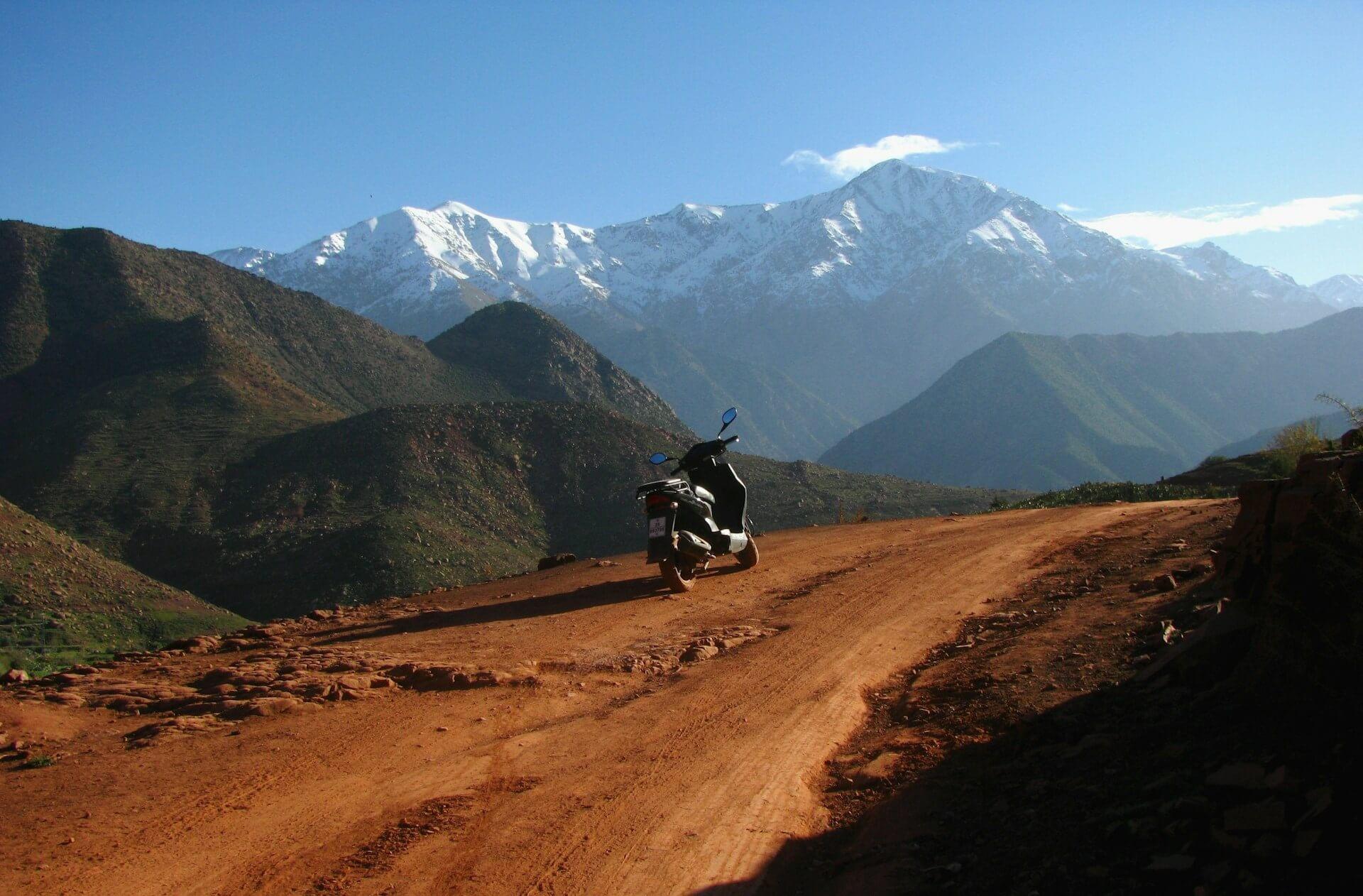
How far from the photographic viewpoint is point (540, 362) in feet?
331

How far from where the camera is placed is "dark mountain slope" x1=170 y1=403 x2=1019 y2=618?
44.2 m

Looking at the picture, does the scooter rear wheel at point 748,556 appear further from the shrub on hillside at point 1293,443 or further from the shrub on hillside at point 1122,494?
the shrub on hillside at point 1293,443

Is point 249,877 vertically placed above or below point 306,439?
below

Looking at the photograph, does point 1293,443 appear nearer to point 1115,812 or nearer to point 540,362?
point 1115,812

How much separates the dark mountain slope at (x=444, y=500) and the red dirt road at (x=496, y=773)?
34890mm

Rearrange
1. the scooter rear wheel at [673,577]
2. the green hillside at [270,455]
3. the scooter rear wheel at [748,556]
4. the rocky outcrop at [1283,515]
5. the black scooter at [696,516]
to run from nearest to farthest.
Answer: the rocky outcrop at [1283,515]
the scooter rear wheel at [673,577]
the black scooter at [696,516]
the scooter rear wheel at [748,556]
the green hillside at [270,455]

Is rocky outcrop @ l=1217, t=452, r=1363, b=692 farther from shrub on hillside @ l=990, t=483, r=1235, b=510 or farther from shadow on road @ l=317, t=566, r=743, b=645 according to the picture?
shrub on hillside @ l=990, t=483, r=1235, b=510

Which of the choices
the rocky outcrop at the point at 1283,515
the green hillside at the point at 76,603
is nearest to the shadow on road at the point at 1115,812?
the rocky outcrop at the point at 1283,515

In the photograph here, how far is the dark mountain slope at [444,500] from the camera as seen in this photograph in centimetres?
4419

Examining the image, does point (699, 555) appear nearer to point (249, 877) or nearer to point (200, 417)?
point (249, 877)

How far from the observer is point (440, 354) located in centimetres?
9756

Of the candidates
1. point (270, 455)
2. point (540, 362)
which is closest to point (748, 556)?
point (270, 455)

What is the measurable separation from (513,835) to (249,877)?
128 centimetres

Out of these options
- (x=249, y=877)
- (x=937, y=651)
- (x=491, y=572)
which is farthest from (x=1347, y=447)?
(x=491, y=572)
